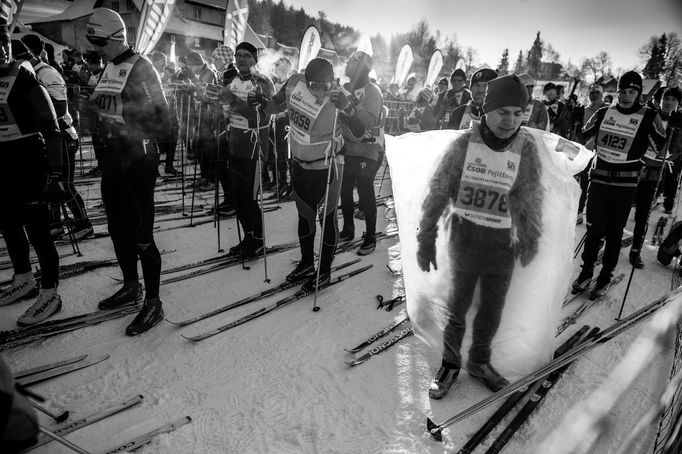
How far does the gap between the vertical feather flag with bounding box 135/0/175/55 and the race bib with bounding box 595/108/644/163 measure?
6.91 m

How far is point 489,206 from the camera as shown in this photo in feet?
8.71

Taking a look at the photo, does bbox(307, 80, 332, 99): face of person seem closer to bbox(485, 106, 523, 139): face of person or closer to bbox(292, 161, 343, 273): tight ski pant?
bbox(292, 161, 343, 273): tight ski pant

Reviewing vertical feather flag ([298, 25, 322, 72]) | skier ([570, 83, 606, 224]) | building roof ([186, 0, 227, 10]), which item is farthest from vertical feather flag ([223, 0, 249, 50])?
building roof ([186, 0, 227, 10])

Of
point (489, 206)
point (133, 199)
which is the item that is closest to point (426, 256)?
point (489, 206)

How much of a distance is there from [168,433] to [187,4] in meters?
47.7

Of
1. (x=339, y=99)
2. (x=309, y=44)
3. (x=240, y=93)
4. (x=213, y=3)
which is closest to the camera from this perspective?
(x=339, y=99)

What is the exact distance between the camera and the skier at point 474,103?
18.0 ft

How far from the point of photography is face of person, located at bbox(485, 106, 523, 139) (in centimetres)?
256

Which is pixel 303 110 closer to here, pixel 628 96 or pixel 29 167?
pixel 29 167

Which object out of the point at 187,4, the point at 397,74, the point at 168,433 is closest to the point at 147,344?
the point at 168,433

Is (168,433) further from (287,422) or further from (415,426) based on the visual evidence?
(415,426)

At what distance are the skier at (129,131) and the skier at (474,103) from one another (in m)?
3.75

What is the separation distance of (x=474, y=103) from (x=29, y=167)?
214 inches

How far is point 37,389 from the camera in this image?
2721 millimetres
